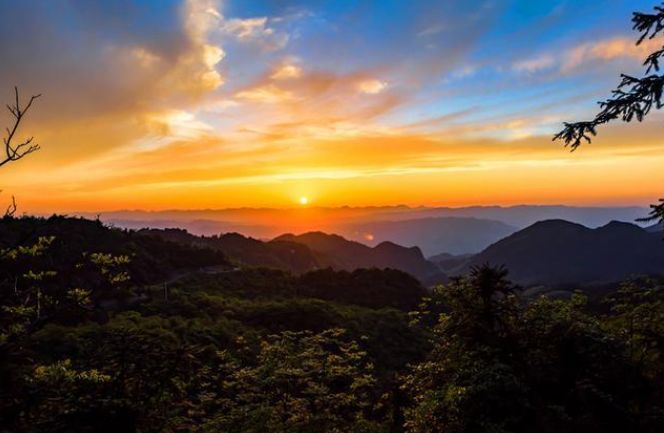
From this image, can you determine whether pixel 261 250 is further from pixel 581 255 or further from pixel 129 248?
pixel 581 255

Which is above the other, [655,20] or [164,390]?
[655,20]

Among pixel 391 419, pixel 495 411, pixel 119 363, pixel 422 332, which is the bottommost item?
pixel 422 332

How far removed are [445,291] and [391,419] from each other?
5415mm

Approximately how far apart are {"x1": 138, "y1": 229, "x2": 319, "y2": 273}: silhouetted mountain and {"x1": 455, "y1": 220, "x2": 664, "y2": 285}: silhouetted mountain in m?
65.7

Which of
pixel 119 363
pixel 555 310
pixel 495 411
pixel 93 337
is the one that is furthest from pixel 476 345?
pixel 93 337

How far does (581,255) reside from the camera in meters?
176

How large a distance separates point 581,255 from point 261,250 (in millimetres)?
130309

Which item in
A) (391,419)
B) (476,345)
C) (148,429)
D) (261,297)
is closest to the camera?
(148,429)

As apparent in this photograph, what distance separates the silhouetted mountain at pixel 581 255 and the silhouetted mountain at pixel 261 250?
6568 centimetres

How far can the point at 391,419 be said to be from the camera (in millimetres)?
13234

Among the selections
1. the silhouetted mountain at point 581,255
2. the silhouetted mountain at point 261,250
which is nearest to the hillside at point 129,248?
the silhouetted mountain at point 261,250

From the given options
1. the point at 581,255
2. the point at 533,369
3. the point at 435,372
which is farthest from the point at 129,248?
the point at 581,255

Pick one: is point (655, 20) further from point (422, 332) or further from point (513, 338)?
point (422, 332)

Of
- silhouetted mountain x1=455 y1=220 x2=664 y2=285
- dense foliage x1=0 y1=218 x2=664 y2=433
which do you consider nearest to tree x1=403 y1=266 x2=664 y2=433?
dense foliage x1=0 y1=218 x2=664 y2=433
